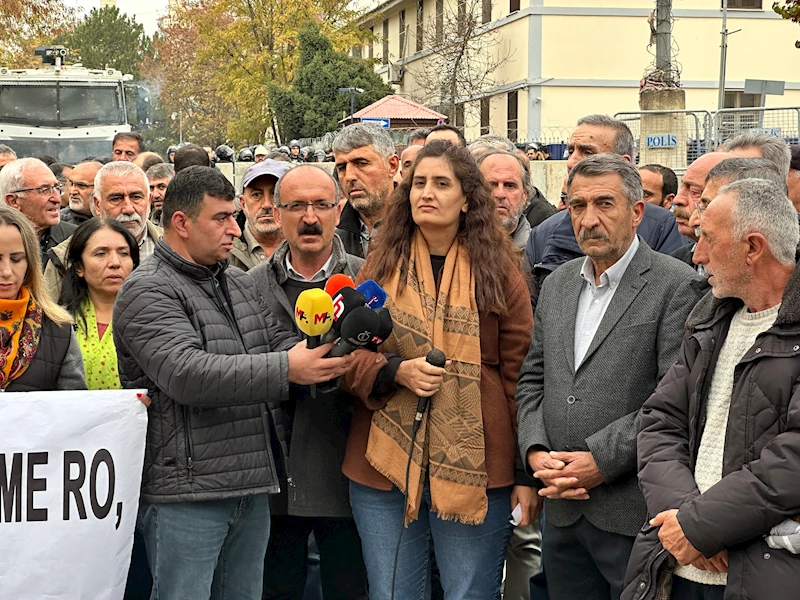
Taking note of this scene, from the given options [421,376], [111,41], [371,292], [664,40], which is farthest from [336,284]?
[111,41]

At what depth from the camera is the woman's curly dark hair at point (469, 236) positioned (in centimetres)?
442

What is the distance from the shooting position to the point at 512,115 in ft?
120

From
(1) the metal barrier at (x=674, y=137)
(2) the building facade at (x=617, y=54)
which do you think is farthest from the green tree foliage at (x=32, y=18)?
(1) the metal barrier at (x=674, y=137)

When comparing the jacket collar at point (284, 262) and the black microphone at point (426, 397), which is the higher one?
the jacket collar at point (284, 262)

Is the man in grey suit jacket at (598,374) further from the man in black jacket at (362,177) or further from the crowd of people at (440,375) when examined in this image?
the man in black jacket at (362,177)

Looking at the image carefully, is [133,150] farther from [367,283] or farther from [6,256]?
[367,283]

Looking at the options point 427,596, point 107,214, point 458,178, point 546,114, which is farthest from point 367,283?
point 546,114

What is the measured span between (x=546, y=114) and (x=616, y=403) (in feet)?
103

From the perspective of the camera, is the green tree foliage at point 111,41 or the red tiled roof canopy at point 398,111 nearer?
the red tiled roof canopy at point 398,111

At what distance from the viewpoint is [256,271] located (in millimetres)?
5008

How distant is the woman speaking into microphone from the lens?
4262mm

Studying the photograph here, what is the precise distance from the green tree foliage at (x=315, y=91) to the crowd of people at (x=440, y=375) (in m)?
32.9

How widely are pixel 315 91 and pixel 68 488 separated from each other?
3407 cm

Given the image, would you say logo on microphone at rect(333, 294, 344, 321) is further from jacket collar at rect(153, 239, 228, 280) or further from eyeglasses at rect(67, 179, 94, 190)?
eyeglasses at rect(67, 179, 94, 190)
